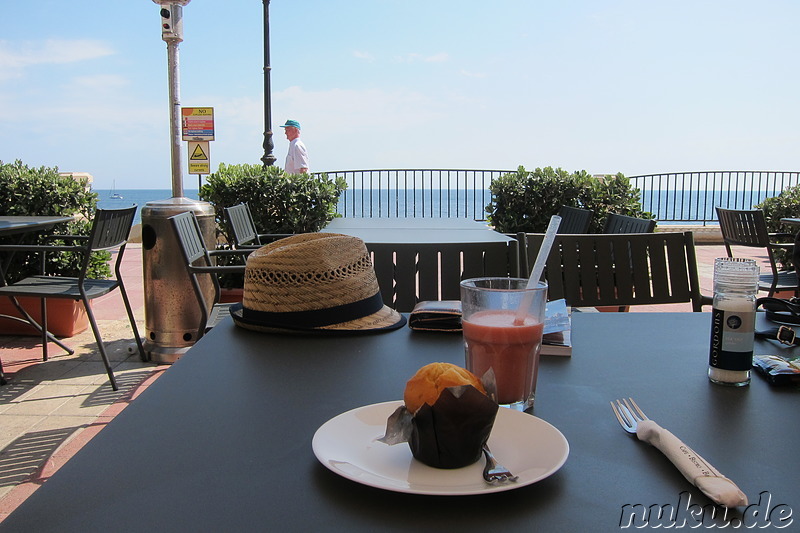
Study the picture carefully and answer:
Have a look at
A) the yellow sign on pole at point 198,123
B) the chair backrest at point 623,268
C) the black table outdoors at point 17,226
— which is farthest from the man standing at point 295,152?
the chair backrest at point 623,268

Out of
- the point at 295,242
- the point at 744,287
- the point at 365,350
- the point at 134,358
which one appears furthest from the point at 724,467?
the point at 134,358

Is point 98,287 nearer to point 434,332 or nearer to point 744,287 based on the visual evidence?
point 434,332

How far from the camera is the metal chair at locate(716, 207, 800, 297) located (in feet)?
14.3

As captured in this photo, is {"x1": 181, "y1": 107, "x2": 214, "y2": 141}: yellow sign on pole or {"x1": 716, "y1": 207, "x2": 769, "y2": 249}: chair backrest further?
{"x1": 181, "y1": 107, "x2": 214, "y2": 141}: yellow sign on pole

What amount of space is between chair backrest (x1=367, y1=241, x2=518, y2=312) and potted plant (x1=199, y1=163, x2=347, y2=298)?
3.04 m

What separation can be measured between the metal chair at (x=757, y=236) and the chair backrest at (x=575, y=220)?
3.79 ft

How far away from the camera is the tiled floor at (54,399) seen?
2.69 metres

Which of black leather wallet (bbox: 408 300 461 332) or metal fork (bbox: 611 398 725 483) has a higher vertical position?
black leather wallet (bbox: 408 300 461 332)

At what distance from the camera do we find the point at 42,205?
15.9 ft

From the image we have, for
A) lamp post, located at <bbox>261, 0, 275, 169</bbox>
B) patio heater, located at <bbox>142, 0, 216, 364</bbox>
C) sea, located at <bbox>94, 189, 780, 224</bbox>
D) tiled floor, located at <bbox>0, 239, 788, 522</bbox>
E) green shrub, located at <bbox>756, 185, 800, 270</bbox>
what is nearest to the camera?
tiled floor, located at <bbox>0, 239, 788, 522</bbox>

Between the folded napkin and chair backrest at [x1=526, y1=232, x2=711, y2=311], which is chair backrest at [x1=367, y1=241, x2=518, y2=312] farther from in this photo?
the folded napkin

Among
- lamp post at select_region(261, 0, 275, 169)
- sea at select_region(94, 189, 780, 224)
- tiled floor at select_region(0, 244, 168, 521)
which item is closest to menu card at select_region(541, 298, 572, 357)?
tiled floor at select_region(0, 244, 168, 521)

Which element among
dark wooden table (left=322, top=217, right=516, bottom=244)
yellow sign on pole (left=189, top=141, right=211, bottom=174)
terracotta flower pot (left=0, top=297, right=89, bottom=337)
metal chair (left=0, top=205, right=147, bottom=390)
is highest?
yellow sign on pole (left=189, top=141, right=211, bottom=174)

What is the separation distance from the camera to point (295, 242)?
1564 millimetres
